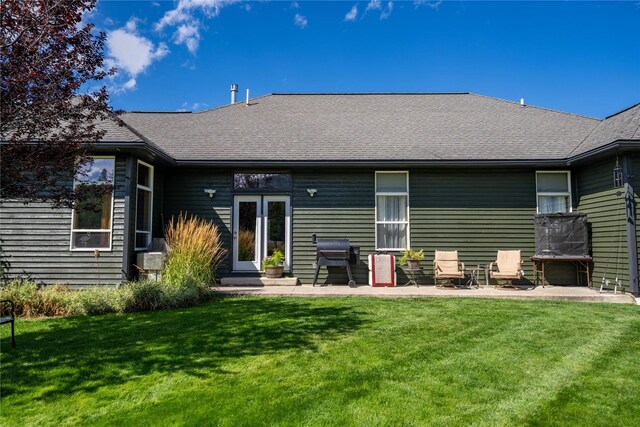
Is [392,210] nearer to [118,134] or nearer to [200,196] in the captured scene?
[200,196]

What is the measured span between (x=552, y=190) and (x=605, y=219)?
133cm

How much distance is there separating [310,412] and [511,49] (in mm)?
11760

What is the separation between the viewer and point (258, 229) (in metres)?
8.58

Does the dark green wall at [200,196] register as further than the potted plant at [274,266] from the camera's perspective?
Yes

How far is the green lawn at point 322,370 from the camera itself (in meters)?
2.34

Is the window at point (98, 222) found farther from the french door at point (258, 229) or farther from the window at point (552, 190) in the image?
the window at point (552, 190)

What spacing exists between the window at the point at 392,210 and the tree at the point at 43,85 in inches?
235

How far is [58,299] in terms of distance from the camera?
17.9 ft

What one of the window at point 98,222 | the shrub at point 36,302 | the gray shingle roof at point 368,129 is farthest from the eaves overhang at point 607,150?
the shrub at point 36,302

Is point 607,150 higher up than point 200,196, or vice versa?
point 607,150

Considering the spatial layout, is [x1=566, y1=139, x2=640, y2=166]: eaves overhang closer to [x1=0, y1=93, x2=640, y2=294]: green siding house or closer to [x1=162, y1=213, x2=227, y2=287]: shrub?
[x1=0, y1=93, x2=640, y2=294]: green siding house

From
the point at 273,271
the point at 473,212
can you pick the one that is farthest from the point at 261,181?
the point at 473,212


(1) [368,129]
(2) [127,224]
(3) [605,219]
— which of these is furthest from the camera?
(1) [368,129]

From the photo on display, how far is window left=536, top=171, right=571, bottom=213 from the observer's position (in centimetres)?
835
